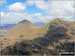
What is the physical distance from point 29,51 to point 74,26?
58.0 meters

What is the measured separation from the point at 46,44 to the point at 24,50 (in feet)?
79.7

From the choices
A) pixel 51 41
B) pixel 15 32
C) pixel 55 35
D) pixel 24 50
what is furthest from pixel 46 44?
pixel 15 32

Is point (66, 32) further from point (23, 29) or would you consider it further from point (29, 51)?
point (23, 29)

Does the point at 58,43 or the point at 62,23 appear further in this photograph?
the point at 62,23

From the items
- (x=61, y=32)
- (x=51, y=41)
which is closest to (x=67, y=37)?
(x=61, y=32)

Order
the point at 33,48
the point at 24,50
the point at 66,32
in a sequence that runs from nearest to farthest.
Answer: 1. the point at 24,50
2. the point at 33,48
3. the point at 66,32

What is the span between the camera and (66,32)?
9862 centimetres

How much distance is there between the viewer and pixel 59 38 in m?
90.7

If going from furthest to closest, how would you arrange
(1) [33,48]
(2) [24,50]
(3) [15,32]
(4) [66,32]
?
(3) [15,32] < (4) [66,32] < (1) [33,48] < (2) [24,50]

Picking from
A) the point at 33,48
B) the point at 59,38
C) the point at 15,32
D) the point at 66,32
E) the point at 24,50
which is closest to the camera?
the point at 24,50

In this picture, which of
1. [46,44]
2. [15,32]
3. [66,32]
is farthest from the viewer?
[15,32]

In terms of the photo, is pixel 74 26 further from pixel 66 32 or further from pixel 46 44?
pixel 46 44

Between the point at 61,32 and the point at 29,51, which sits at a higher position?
the point at 61,32

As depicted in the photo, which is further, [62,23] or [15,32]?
[15,32]
